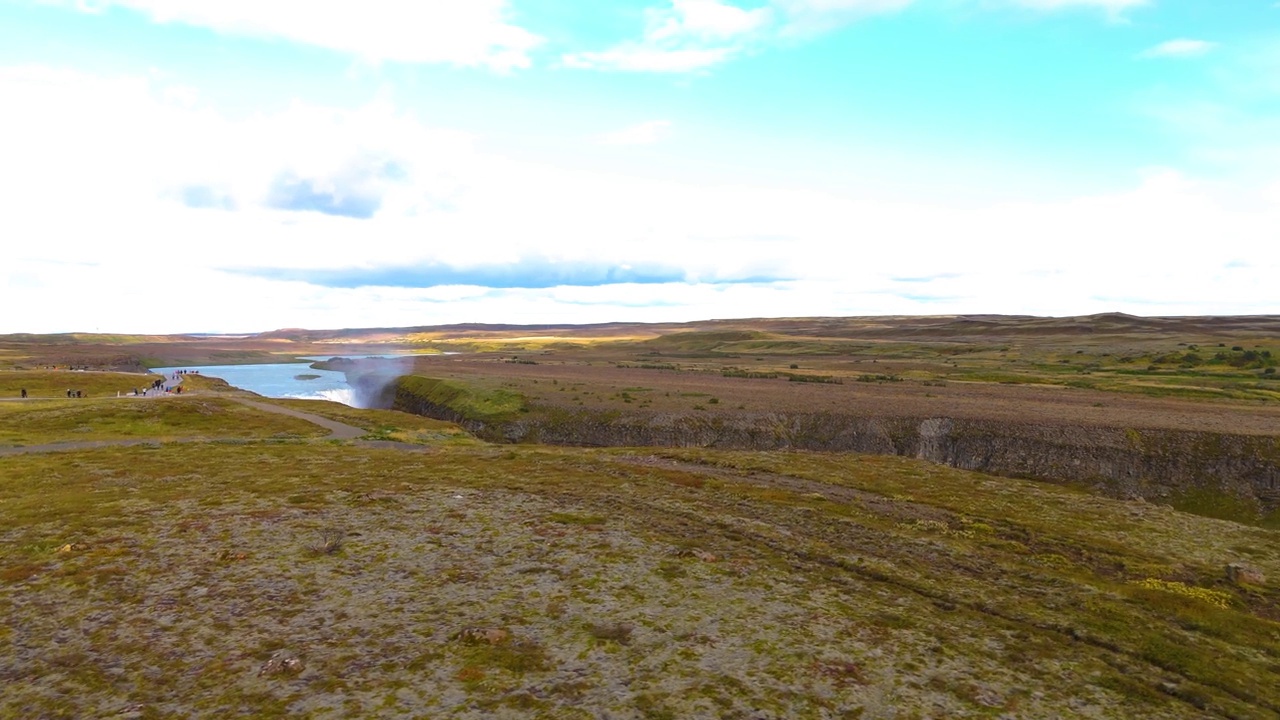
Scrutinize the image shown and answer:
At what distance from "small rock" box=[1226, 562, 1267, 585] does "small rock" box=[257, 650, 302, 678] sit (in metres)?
28.5

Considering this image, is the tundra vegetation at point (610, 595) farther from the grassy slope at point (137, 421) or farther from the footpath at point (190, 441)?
the grassy slope at point (137, 421)

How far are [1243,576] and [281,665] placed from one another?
29348mm

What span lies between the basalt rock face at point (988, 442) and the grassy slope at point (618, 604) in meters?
19.1

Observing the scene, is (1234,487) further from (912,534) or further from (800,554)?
(800,554)

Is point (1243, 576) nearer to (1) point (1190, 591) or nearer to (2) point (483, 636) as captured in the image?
(1) point (1190, 591)

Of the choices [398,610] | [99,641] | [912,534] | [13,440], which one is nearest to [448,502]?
[398,610]

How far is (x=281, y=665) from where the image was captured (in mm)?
14586

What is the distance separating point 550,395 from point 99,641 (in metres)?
73.3

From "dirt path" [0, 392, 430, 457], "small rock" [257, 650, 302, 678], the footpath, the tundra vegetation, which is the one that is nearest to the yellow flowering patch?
the tundra vegetation

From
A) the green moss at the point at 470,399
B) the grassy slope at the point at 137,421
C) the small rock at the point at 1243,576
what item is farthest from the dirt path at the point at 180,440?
the small rock at the point at 1243,576

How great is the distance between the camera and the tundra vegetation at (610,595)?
13875mm

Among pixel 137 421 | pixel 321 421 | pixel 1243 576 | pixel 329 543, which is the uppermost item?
pixel 329 543

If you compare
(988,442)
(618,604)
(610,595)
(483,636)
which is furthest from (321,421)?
(988,442)

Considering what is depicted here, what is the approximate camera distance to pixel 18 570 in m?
20.5
